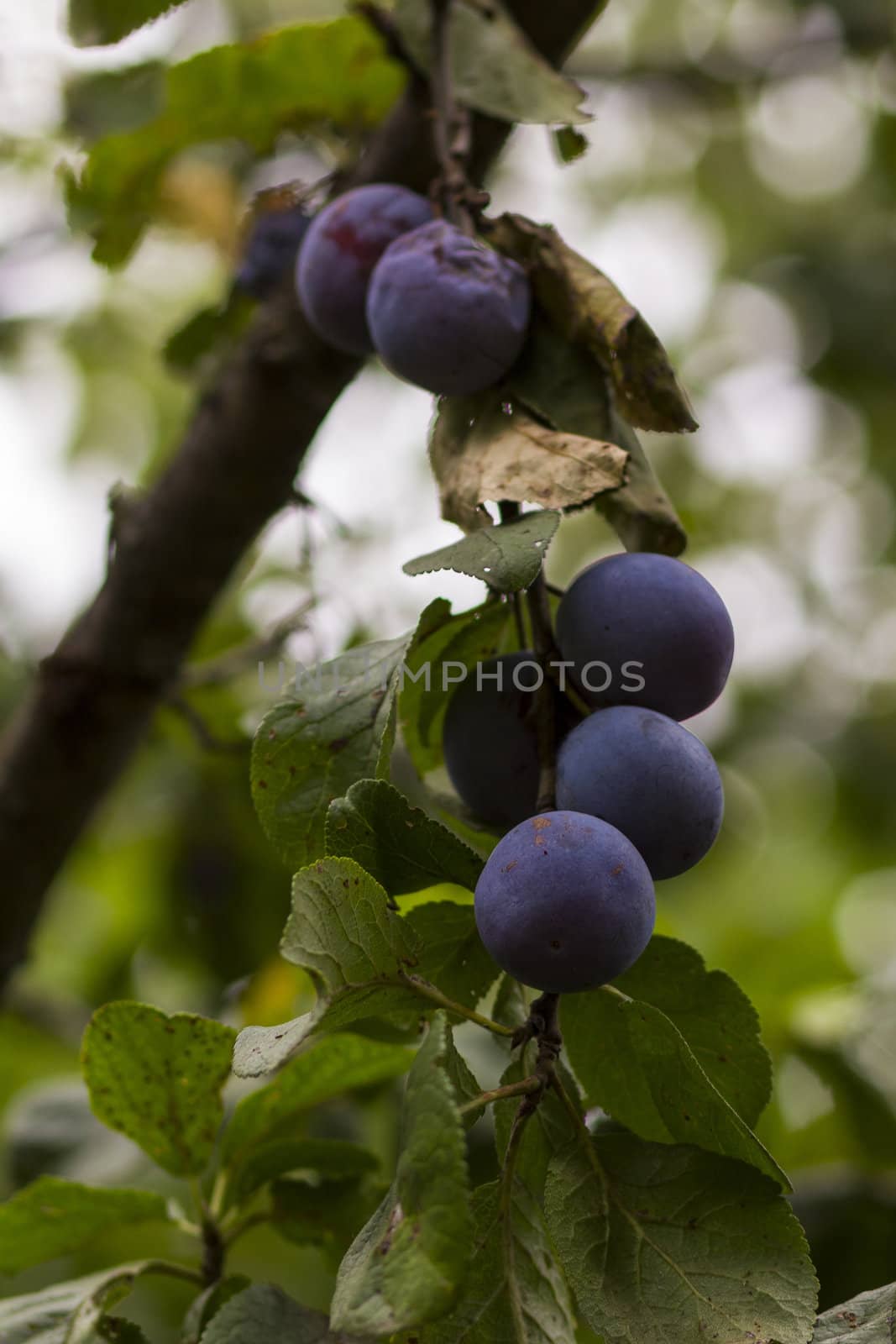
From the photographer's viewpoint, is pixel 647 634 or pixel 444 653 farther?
pixel 444 653

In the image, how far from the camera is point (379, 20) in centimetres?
96

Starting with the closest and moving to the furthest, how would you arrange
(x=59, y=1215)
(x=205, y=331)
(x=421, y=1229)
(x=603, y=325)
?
1. (x=421, y=1229)
2. (x=603, y=325)
3. (x=59, y=1215)
4. (x=205, y=331)

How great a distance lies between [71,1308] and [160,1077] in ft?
0.44

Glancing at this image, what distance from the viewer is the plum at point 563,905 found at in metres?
0.50

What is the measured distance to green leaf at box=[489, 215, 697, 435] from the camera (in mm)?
669

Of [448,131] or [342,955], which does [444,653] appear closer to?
[342,955]

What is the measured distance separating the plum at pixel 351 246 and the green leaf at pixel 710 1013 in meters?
0.47

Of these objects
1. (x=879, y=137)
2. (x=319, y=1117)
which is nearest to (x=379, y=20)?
(x=319, y=1117)

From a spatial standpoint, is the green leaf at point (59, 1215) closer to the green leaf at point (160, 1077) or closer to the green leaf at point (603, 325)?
the green leaf at point (160, 1077)

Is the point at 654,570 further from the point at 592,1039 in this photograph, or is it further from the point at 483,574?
the point at 592,1039

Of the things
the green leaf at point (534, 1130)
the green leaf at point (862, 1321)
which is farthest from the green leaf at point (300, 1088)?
the green leaf at point (862, 1321)

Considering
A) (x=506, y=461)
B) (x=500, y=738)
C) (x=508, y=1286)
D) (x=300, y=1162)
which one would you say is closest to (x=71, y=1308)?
(x=300, y=1162)

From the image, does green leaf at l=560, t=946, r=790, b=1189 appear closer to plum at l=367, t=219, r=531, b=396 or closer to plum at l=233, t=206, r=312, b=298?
plum at l=367, t=219, r=531, b=396

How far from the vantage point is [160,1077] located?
762 mm
